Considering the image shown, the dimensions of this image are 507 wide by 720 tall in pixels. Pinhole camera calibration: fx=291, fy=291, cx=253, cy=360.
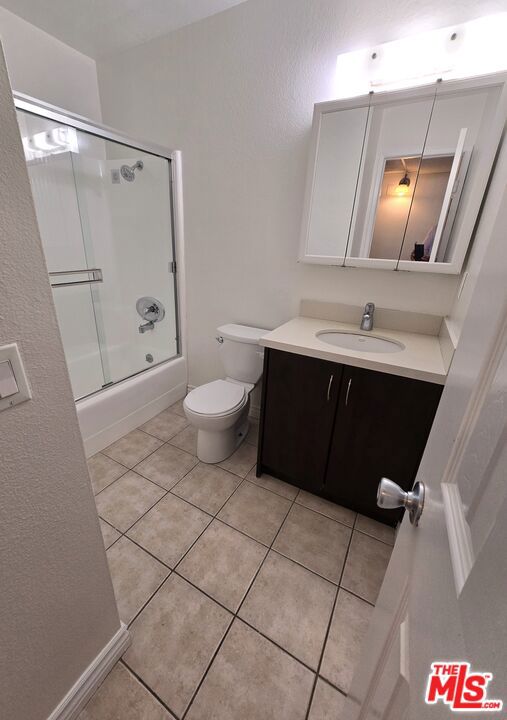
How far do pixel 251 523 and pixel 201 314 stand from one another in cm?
151

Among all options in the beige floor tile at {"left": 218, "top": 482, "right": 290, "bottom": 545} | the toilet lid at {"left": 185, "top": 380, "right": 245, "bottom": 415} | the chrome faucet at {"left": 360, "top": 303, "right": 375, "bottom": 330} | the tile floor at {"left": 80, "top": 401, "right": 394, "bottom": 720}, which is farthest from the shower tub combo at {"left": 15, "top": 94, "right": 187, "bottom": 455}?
the chrome faucet at {"left": 360, "top": 303, "right": 375, "bottom": 330}

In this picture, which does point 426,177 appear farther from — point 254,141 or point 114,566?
point 114,566

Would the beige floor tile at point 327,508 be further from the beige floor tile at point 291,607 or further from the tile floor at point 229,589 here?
the beige floor tile at point 291,607

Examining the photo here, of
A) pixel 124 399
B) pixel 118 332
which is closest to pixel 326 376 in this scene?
pixel 124 399

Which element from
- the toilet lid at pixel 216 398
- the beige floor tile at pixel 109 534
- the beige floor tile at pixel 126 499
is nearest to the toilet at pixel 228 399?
the toilet lid at pixel 216 398

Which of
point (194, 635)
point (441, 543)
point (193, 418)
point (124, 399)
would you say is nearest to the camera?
point (441, 543)

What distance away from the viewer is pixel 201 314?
231 centimetres

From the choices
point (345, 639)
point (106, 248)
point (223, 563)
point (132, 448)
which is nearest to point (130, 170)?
point (106, 248)

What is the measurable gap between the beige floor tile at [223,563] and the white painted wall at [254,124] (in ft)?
4.27

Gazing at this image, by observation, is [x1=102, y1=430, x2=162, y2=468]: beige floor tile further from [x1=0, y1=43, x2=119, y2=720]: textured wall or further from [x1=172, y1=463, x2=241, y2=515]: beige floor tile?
[x1=0, y1=43, x2=119, y2=720]: textured wall

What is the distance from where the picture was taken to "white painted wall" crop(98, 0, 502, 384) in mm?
1438

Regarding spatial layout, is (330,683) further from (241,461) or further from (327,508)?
(241,461)

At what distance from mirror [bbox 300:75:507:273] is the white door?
3.88 feet

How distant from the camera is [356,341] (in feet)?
5.34
